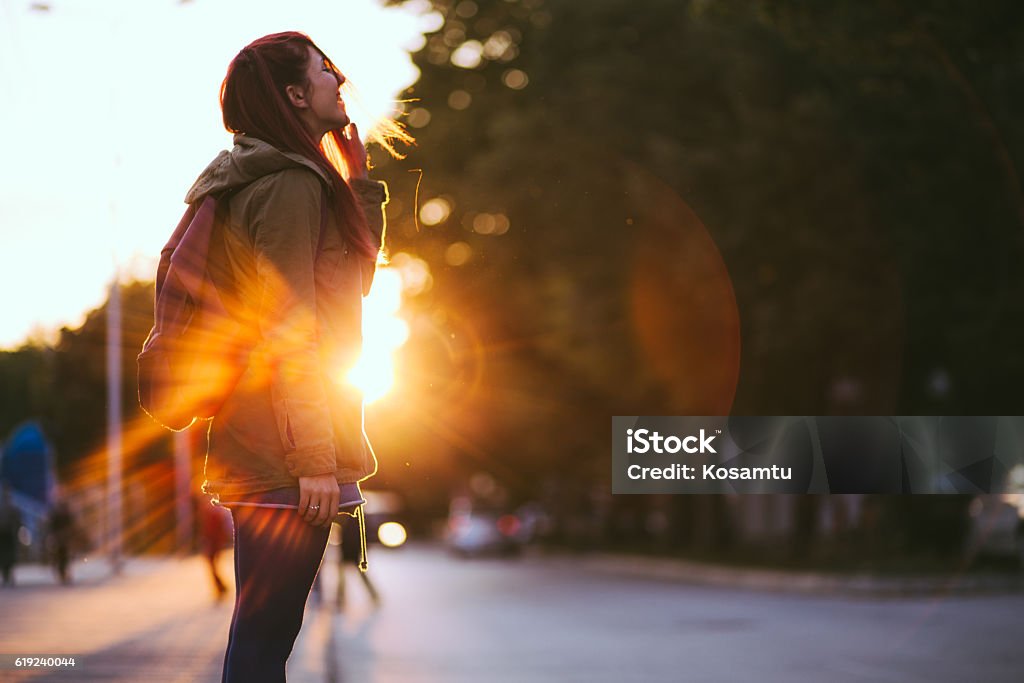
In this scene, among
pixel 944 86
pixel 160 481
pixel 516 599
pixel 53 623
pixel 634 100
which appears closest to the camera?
pixel 53 623

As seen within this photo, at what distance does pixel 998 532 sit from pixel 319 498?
26.6 metres

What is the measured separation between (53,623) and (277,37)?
10.8 m

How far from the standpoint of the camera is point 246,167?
10.7 ft

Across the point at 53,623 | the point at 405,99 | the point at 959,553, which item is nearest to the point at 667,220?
the point at 959,553

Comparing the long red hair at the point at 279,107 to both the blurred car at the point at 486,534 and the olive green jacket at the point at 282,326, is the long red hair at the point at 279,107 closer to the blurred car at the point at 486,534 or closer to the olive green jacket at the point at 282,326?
the olive green jacket at the point at 282,326

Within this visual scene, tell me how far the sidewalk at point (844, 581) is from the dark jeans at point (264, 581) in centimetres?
1749

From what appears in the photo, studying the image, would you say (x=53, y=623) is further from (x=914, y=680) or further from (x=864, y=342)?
(x=864, y=342)

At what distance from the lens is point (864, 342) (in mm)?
25094

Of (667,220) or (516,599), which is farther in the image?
(667,220)

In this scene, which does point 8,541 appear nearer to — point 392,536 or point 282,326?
point 282,326

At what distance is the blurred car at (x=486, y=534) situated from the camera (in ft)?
153

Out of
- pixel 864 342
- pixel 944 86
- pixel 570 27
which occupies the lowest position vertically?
pixel 864 342

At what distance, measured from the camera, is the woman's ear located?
3.44m

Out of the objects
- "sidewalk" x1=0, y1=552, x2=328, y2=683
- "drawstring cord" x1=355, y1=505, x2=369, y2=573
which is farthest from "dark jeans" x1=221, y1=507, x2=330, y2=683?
"sidewalk" x1=0, y1=552, x2=328, y2=683
